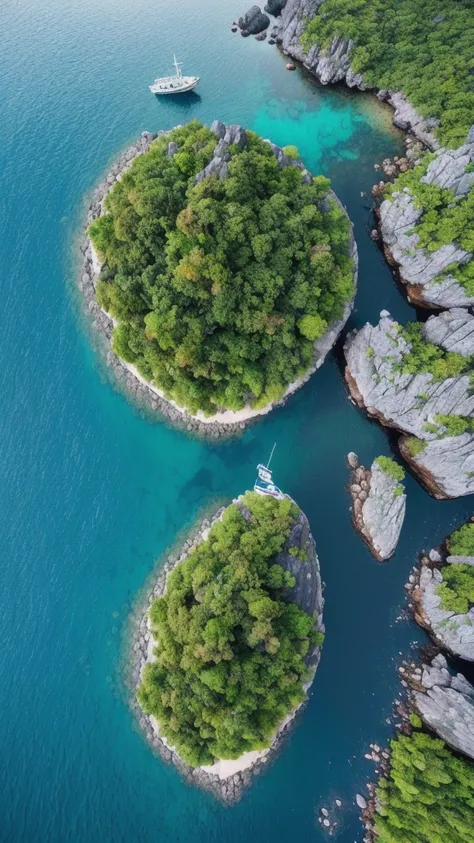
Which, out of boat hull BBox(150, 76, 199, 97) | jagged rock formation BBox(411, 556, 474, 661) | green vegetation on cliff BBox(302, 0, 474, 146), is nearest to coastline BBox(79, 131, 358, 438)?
green vegetation on cliff BBox(302, 0, 474, 146)

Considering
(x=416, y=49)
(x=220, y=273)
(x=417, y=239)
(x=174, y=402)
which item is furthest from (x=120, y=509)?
(x=416, y=49)

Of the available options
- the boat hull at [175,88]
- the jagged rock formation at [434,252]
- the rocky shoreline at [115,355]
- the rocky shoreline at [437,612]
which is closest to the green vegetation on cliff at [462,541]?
the rocky shoreline at [437,612]

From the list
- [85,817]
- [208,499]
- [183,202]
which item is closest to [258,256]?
[183,202]

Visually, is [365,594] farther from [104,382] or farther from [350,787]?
[104,382]

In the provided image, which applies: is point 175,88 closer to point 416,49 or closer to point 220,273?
point 416,49

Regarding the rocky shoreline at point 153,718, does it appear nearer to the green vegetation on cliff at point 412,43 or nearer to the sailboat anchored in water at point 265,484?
the sailboat anchored in water at point 265,484
